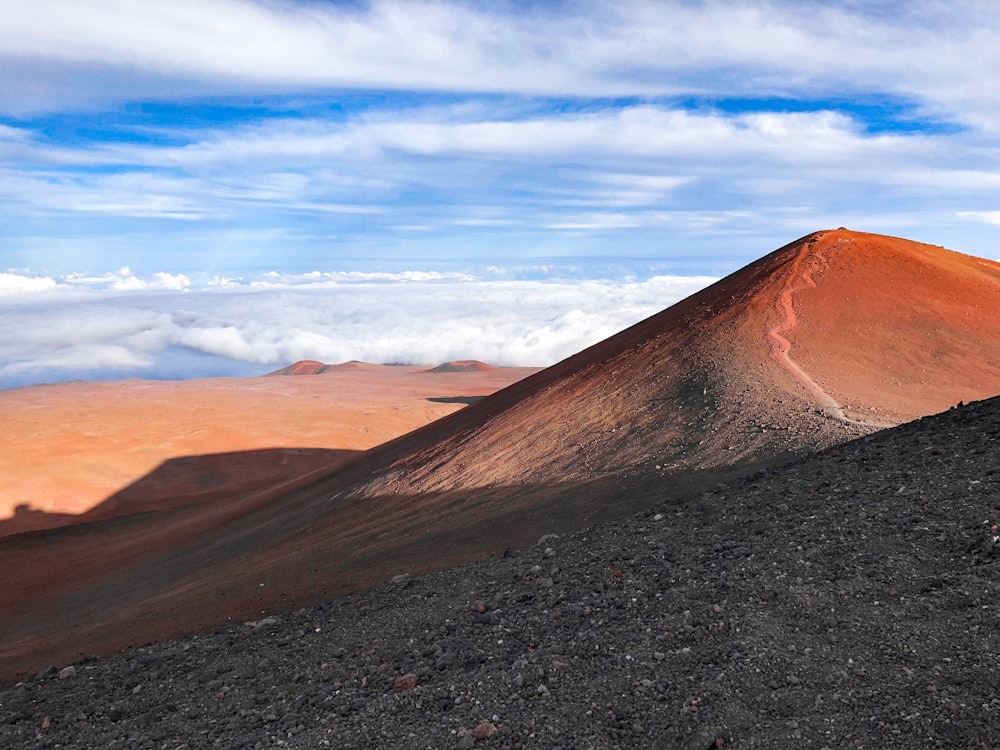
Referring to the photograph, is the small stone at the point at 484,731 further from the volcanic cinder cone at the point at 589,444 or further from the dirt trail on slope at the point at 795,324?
the dirt trail on slope at the point at 795,324

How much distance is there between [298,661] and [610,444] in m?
7.94

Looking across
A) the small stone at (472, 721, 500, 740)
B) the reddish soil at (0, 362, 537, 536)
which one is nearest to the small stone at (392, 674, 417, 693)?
the small stone at (472, 721, 500, 740)

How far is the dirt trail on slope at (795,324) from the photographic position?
1352 centimetres

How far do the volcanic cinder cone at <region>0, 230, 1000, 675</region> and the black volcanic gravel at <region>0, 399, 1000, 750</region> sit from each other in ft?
6.47

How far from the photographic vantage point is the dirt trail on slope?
13.5 m

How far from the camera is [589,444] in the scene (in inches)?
578

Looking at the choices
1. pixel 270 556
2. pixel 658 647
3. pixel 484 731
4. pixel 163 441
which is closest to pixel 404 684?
pixel 484 731

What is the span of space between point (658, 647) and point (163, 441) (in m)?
38.5

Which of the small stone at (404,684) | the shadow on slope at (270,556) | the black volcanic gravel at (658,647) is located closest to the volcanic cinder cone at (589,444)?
the shadow on slope at (270,556)

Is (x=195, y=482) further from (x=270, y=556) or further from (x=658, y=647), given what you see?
(x=658, y=647)

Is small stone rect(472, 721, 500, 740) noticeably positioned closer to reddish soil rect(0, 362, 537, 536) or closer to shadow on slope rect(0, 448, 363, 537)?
shadow on slope rect(0, 448, 363, 537)

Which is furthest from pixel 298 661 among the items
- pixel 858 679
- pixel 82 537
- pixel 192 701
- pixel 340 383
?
pixel 340 383

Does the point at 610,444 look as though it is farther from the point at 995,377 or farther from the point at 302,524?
the point at 995,377

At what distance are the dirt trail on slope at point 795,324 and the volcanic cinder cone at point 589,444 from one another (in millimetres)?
65
